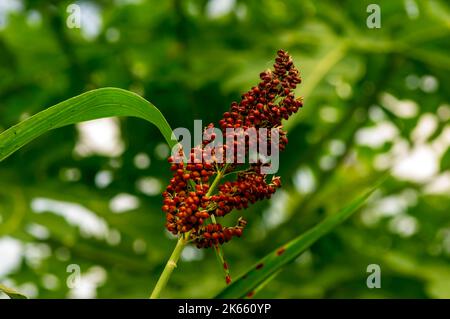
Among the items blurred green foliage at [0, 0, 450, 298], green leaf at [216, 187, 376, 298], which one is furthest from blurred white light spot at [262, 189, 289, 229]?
green leaf at [216, 187, 376, 298]

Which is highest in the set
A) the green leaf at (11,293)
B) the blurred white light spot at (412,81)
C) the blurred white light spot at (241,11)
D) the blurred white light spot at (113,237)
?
the blurred white light spot at (241,11)

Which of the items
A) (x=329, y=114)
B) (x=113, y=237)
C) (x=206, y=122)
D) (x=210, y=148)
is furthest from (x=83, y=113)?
(x=329, y=114)

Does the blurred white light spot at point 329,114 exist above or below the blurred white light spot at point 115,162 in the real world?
above

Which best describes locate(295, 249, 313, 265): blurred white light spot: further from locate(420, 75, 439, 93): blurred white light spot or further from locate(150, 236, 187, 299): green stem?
locate(150, 236, 187, 299): green stem

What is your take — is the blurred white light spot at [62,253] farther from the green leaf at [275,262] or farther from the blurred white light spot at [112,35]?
the green leaf at [275,262]

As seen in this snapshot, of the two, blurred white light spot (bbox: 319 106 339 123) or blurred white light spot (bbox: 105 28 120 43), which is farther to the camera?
blurred white light spot (bbox: 319 106 339 123)

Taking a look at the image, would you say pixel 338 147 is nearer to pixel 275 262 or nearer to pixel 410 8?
pixel 410 8

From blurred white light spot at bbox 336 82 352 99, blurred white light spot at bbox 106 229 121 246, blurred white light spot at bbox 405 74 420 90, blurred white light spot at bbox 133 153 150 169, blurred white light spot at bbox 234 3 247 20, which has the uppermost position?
blurred white light spot at bbox 234 3 247 20

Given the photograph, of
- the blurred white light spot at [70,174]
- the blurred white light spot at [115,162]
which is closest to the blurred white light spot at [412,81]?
the blurred white light spot at [115,162]
